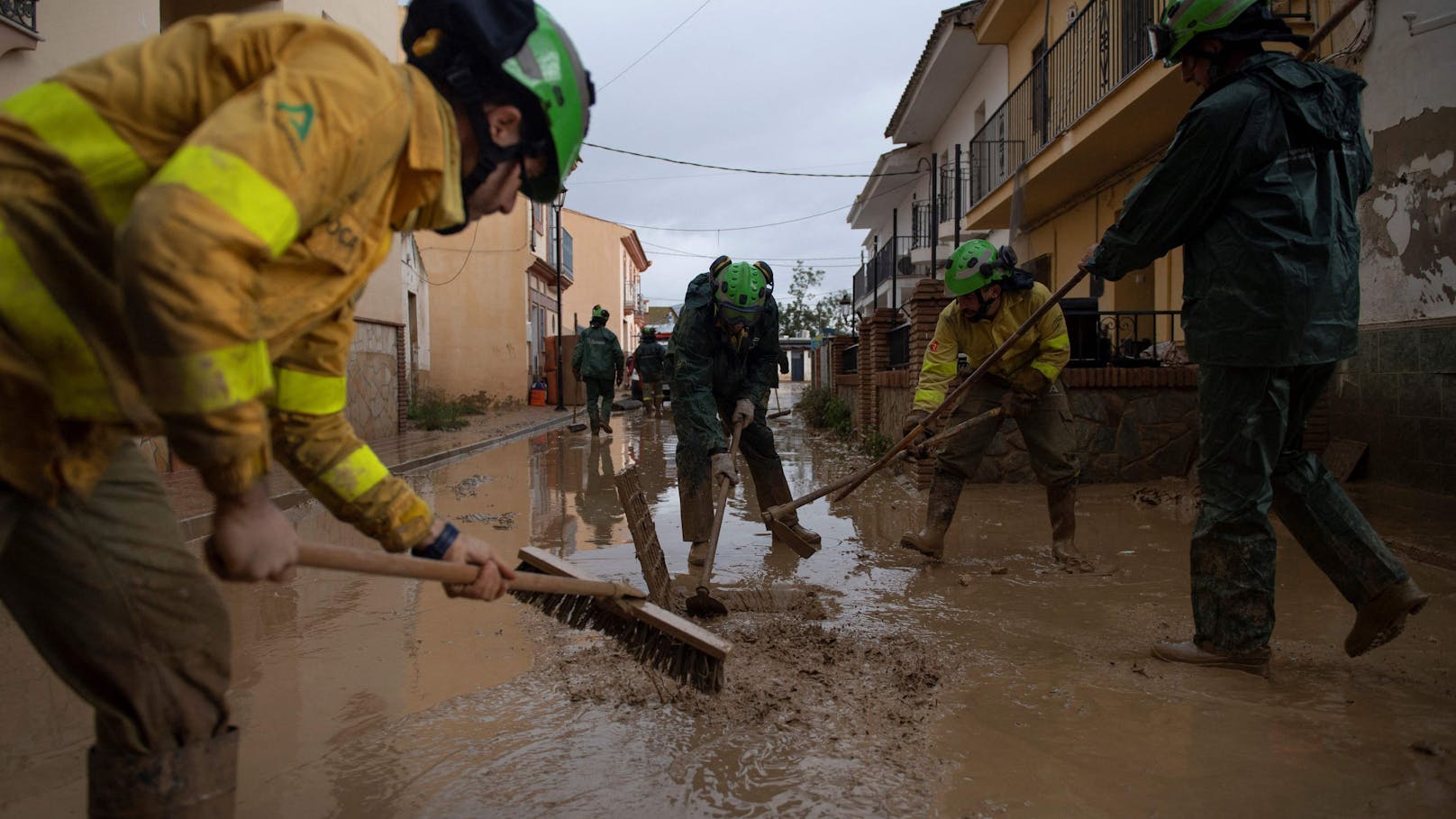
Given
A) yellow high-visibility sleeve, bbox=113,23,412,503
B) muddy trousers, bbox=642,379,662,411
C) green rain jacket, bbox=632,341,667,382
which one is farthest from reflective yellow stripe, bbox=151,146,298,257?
green rain jacket, bbox=632,341,667,382

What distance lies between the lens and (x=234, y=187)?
113 cm

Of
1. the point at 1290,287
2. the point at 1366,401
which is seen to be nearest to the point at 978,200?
the point at 1366,401

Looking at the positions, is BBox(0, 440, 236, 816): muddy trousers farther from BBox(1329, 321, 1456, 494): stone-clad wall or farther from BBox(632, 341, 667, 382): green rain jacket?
BBox(632, 341, 667, 382): green rain jacket

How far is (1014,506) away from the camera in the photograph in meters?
6.82

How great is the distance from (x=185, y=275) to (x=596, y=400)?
12.8 metres

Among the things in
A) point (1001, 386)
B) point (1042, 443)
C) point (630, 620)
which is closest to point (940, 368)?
point (1001, 386)

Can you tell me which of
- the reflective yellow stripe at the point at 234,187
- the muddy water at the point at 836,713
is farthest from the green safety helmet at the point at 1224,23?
the reflective yellow stripe at the point at 234,187

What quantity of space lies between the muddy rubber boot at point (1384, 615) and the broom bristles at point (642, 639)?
2108mm

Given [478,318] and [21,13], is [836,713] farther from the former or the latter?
[478,318]

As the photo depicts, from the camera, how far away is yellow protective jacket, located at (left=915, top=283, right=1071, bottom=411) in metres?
4.95

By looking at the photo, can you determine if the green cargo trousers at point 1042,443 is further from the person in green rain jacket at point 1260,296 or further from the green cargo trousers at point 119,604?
the green cargo trousers at point 119,604

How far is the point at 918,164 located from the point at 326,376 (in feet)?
69.4

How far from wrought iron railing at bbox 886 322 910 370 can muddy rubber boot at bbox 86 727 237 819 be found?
8783 mm

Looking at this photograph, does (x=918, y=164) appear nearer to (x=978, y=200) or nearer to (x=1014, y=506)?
(x=978, y=200)
